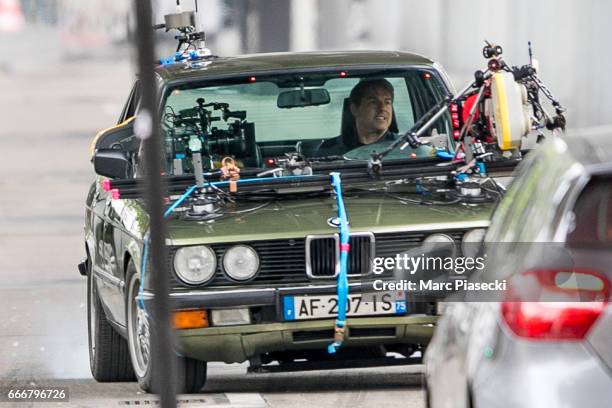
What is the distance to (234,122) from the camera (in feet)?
31.3

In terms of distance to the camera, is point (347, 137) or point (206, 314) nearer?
point (206, 314)

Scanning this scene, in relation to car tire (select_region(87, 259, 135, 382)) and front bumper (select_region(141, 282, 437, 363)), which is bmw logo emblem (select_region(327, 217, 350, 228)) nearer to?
front bumper (select_region(141, 282, 437, 363))

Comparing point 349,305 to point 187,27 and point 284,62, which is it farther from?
point 187,27

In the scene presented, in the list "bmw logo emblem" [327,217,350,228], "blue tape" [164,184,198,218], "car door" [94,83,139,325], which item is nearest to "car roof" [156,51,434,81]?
"car door" [94,83,139,325]

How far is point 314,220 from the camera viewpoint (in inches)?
329

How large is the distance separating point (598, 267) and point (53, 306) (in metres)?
9.17

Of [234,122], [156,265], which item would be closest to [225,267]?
[234,122]

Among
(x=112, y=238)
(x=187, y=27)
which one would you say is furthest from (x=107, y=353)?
(x=187, y=27)

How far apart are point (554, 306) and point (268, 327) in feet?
11.5

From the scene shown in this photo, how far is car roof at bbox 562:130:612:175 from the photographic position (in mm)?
4941

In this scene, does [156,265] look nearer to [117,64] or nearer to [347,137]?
[347,137]

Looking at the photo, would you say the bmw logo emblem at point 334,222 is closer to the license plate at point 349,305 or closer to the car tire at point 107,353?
the license plate at point 349,305

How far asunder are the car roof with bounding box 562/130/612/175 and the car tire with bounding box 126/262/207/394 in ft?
10.9

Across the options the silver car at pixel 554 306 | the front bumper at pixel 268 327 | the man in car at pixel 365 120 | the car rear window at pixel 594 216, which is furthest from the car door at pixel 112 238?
the car rear window at pixel 594 216
